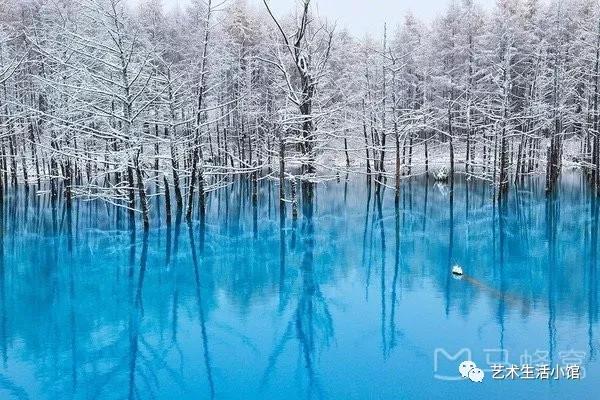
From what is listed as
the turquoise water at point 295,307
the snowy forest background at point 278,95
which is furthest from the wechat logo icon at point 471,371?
the snowy forest background at point 278,95

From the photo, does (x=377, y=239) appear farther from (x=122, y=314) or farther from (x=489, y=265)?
(x=122, y=314)

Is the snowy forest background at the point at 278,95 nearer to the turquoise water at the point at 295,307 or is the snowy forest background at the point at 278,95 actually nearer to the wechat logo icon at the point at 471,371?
the turquoise water at the point at 295,307

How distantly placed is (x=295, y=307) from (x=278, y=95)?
1365 inches

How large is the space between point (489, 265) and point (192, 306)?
9.41 metres

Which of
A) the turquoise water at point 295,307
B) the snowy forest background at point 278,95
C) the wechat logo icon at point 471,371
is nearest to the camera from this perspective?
the wechat logo icon at point 471,371

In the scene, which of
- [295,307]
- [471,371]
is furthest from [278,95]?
[471,371]

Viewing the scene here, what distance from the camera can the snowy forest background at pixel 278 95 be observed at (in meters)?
25.9

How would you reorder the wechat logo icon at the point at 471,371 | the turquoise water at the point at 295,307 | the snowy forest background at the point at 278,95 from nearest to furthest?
the wechat logo icon at the point at 471,371 → the turquoise water at the point at 295,307 → the snowy forest background at the point at 278,95

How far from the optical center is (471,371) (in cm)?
930

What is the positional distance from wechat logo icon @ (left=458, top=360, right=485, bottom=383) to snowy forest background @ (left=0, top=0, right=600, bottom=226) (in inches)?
625

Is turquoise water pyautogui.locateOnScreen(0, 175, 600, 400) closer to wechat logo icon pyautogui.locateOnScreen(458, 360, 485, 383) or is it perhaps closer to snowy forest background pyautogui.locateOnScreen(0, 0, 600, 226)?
wechat logo icon pyautogui.locateOnScreen(458, 360, 485, 383)

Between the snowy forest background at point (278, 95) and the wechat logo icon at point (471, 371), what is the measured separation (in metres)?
15.9

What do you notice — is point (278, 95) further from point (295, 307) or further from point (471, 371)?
point (471, 371)

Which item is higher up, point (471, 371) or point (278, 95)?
point (278, 95)
